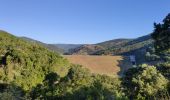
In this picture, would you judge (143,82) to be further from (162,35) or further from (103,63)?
(103,63)

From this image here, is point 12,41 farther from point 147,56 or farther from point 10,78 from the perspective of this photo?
point 147,56

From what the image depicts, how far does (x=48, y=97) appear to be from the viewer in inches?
1650

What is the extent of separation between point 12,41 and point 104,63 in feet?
103

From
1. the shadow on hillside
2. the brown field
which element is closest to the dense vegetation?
the brown field

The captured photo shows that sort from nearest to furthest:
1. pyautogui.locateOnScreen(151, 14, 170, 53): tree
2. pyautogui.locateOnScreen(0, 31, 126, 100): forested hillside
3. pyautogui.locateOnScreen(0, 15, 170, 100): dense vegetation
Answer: pyautogui.locateOnScreen(151, 14, 170, 53): tree → pyautogui.locateOnScreen(0, 15, 170, 100): dense vegetation → pyautogui.locateOnScreen(0, 31, 126, 100): forested hillside

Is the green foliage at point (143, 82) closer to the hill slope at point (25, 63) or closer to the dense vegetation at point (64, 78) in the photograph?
the dense vegetation at point (64, 78)

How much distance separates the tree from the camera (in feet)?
103

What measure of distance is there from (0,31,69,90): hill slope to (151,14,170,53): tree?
37.6 m

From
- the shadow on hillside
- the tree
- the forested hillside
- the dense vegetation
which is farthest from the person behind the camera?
the shadow on hillside

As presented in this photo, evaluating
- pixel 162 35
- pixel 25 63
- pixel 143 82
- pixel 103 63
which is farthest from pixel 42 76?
Result: pixel 162 35

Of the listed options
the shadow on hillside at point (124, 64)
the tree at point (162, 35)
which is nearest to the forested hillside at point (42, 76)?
the tree at point (162, 35)

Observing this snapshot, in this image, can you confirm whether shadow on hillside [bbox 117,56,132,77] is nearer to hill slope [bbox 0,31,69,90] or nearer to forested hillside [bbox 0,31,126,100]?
forested hillside [bbox 0,31,126,100]

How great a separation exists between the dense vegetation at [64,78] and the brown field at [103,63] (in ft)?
45.5

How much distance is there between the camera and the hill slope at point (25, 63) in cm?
7085
